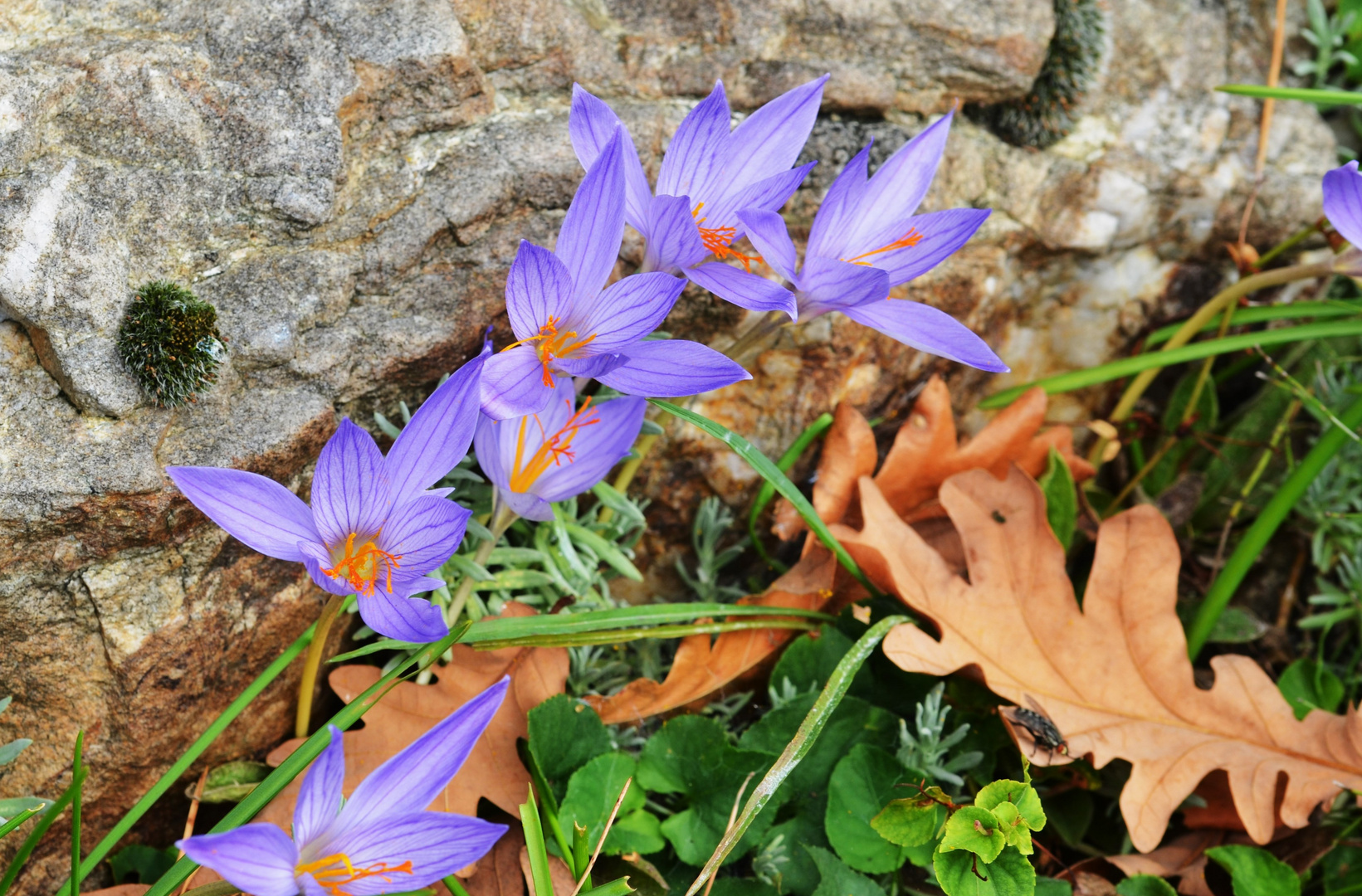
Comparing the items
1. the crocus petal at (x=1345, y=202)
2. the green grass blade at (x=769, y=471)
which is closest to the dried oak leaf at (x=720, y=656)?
the green grass blade at (x=769, y=471)

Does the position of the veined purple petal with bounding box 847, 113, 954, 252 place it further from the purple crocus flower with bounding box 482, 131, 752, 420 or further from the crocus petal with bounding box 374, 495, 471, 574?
the crocus petal with bounding box 374, 495, 471, 574

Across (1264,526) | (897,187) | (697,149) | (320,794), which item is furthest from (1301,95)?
(320,794)

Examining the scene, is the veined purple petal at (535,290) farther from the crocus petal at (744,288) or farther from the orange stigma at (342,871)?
the orange stigma at (342,871)

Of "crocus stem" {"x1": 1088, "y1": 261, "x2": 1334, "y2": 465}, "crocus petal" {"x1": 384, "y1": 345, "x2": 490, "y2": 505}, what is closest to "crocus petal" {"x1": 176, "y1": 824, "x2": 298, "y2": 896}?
"crocus petal" {"x1": 384, "y1": 345, "x2": 490, "y2": 505}

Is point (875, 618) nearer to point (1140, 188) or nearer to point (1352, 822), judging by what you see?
point (1352, 822)

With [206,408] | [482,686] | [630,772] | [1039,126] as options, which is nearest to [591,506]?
[482,686]
